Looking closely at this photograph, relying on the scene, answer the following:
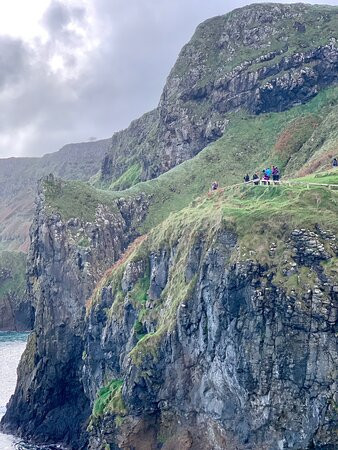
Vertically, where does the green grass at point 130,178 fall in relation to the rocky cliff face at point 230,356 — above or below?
above

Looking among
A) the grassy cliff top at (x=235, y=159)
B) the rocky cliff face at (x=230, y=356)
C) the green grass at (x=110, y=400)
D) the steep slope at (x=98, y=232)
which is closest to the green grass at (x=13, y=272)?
the grassy cliff top at (x=235, y=159)

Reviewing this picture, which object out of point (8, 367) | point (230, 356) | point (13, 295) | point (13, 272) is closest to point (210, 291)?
point (230, 356)

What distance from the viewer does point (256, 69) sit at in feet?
407

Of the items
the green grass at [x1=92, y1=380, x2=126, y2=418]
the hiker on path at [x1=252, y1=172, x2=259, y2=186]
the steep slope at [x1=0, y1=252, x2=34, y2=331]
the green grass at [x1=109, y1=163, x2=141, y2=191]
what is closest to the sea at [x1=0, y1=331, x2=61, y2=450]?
the steep slope at [x1=0, y1=252, x2=34, y2=331]

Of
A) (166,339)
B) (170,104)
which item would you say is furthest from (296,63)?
(166,339)

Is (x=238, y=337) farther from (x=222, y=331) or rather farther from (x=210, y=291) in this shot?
(x=210, y=291)

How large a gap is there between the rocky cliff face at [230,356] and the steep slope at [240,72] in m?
68.3

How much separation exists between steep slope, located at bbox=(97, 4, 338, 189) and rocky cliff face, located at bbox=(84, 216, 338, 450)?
224 ft

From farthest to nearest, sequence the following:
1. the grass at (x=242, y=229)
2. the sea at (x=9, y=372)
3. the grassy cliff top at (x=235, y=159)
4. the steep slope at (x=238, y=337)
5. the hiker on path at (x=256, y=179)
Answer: the grassy cliff top at (x=235, y=159) < the sea at (x=9, y=372) < the hiker on path at (x=256, y=179) < the grass at (x=242, y=229) < the steep slope at (x=238, y=337)

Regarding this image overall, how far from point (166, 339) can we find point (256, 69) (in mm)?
82357

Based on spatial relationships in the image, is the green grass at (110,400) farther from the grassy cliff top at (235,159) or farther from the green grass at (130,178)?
the green grass at (130,178)

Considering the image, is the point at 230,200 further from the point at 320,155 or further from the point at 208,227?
the point at 320,155

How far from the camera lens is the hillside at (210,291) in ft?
149

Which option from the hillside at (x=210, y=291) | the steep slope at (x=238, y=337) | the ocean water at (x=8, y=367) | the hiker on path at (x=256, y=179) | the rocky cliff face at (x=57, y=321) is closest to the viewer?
the steep slope at (x=238, y=337)
